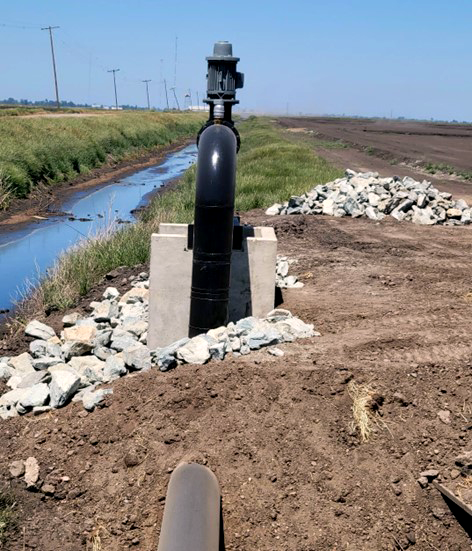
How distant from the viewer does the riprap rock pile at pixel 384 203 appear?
14.1 meters

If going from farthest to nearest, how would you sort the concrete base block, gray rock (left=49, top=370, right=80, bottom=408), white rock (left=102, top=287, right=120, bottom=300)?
1. white rock (left=102, top=287, right=120, bottom=300)
2. the concrete base block
3. gray rock (left=49, top=370, right=80, bottom=408)

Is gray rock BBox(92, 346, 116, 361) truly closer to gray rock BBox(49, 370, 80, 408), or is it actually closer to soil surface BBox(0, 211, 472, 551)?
gray rock BBox(49, 370, 80, 408)

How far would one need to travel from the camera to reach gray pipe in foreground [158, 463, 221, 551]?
401cm

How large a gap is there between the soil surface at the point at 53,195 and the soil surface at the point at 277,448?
15.0 metres

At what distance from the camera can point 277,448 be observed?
195 inches

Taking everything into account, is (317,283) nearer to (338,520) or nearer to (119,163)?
(338,520)

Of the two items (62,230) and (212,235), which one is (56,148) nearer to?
(62,230)

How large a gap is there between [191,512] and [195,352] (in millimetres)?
1949

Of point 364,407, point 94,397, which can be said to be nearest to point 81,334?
point 94,397

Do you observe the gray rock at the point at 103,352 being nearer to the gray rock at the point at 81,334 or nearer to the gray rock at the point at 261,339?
the gray rock at the point at 81,334

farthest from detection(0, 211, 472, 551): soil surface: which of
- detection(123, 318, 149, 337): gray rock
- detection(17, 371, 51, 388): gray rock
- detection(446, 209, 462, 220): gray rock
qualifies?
detection(446, 209, 462, 220): gray rock

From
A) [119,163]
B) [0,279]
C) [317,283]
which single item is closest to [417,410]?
[317,283]

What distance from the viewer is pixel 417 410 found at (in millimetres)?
5215

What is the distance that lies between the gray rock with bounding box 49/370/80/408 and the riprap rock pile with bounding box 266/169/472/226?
940 cm
